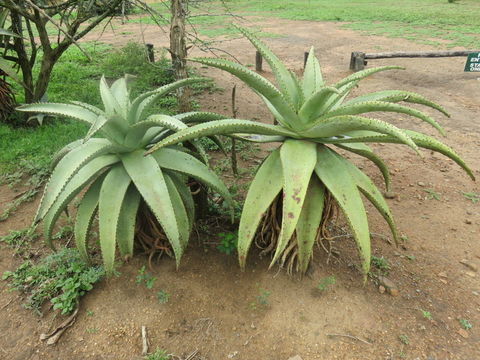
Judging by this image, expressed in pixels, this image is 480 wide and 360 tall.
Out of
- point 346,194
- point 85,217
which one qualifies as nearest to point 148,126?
point 85,217

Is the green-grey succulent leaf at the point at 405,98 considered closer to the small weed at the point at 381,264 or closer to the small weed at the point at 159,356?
the small weed at the point at 381,264

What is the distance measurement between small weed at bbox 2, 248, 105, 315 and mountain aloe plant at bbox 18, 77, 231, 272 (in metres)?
0.31

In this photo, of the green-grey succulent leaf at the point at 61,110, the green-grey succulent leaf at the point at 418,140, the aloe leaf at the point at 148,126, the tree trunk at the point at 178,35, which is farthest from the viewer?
the tree trunk at the point at 178,35

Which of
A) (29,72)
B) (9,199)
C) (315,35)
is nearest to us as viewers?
(9,199)

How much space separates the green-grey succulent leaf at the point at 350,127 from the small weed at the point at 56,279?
1.58m

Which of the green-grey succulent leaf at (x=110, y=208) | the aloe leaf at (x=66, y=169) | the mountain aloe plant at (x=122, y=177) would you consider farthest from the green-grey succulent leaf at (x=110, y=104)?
the green-grey succulent leaf at (x=110, y=208)

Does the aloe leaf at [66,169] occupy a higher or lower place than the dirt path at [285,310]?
higher

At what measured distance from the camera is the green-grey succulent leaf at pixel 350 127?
1.39 meters

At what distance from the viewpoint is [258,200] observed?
1.75 metres

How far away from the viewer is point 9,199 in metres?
3.21

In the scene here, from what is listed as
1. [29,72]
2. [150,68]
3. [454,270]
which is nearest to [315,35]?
[150,68]

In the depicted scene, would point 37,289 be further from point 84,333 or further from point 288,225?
point 288,225

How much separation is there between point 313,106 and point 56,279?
1.90 meters

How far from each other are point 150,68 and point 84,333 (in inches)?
219
